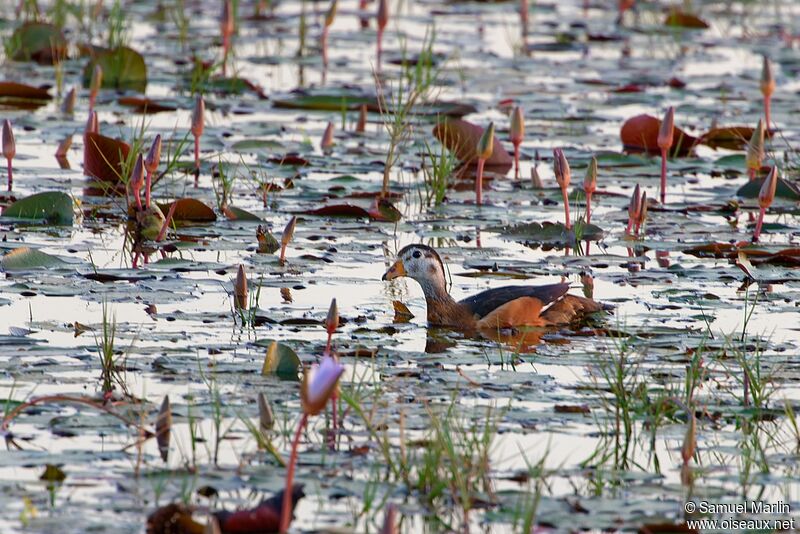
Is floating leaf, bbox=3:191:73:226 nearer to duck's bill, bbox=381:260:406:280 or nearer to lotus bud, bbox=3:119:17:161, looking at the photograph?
lotus bud, bbox=3:119:17:161

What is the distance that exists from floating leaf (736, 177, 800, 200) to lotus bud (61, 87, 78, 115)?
16.4 ft

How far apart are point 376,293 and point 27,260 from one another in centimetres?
176

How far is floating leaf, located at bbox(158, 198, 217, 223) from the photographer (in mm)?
9031

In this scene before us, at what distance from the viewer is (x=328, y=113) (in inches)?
514

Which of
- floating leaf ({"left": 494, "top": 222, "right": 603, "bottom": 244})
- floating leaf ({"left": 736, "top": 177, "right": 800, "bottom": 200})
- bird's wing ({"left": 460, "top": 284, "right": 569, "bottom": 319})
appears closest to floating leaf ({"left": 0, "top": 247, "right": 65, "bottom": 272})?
bird's wing ({"left": 460, "top": 284, "right": 569, "bottom": 319})

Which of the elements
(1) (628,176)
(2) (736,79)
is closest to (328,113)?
(1) (628,176)

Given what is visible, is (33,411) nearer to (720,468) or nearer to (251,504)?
(251,504)

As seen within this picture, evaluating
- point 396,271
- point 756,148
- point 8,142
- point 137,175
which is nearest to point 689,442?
point 396,271

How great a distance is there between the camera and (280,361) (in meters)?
5.98

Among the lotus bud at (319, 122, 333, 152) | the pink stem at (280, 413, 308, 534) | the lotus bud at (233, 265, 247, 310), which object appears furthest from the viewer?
the lotus bud at (319, 122, 333, 152)

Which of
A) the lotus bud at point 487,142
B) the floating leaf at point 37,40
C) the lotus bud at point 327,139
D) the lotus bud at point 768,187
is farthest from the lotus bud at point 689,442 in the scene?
the floating leaf at point 37,40

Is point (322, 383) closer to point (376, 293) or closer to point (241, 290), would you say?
point (241, 290)

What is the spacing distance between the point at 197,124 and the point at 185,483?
16.5ft

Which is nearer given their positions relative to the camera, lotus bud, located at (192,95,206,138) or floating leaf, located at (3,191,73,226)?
floating leaf, located at (3,191,73,226)
